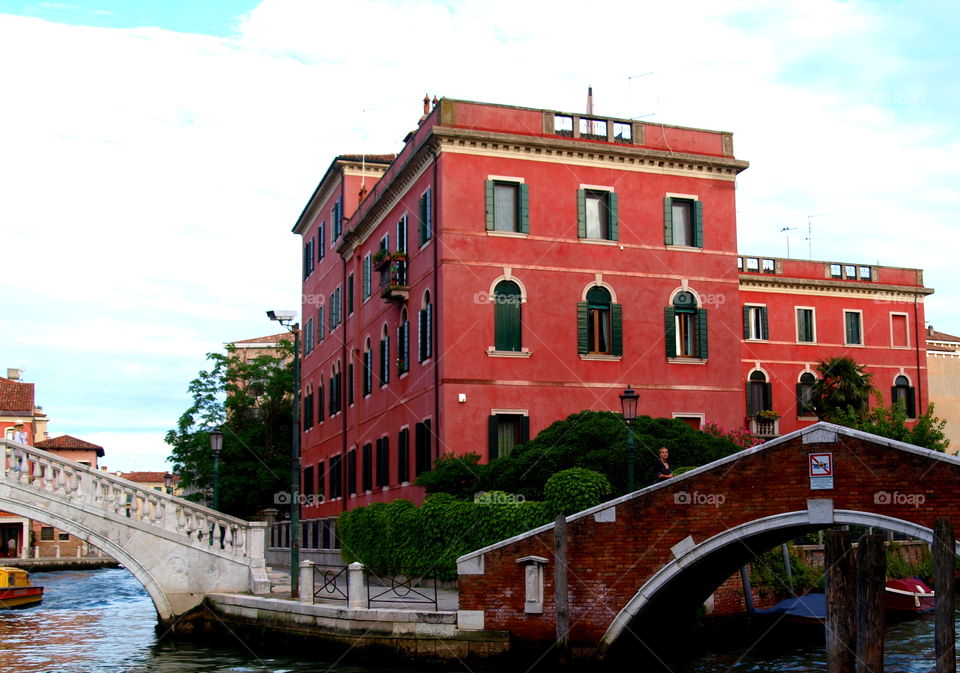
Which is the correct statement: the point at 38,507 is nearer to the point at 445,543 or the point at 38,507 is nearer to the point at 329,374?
the point at 445,543

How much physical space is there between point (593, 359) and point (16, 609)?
57.0 ft

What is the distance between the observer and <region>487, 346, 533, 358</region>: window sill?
25.6 m

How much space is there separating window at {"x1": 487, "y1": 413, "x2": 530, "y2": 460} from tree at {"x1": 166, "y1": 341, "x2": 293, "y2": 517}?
2092 centimetres

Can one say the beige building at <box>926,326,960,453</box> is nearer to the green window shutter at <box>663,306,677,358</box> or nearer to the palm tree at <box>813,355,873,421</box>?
the palm tree at <box>813,355,873,421</box>

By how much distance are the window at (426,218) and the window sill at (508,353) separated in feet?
10.1

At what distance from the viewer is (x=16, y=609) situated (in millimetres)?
31406

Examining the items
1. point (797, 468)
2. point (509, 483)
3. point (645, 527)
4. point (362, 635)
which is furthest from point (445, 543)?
point (797, 468)

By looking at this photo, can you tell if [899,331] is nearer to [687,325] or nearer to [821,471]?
[687,325]

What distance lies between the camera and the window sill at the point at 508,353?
2562 centimetres

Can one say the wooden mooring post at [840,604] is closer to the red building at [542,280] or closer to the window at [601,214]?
the red building at [542,280]
